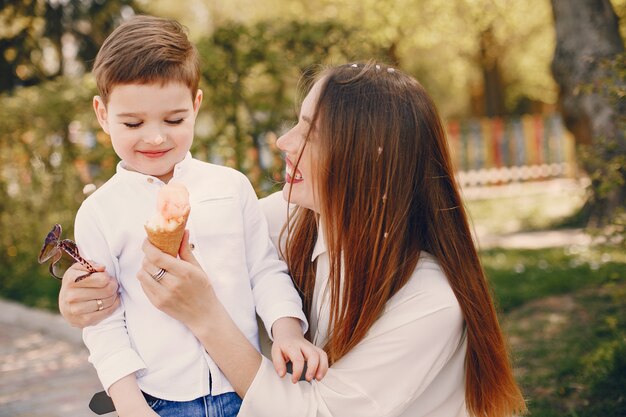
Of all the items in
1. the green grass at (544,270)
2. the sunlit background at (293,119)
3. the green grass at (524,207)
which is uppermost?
the sunlit background at (293,119)

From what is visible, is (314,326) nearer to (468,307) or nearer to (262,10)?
(468,307)

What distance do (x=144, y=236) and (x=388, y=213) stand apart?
740mm

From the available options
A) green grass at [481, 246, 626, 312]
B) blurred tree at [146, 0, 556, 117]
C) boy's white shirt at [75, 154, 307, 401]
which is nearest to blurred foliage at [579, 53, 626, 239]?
green grass at [481, 246, 626, 312]

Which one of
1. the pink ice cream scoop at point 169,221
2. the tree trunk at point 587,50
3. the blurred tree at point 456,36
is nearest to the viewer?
the pink ice cream scoop at point 169,221

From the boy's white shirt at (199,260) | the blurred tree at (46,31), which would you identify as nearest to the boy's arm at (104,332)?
the boy's white shirt at (199,260)

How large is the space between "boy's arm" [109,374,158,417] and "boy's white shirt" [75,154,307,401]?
0.03 meters

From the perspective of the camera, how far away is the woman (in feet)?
7.33

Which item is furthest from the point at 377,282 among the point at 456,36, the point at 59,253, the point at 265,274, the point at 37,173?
the point at 456,36

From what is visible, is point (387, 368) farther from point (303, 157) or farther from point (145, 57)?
point (145, 57)

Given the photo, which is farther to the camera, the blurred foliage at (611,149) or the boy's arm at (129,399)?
Result: the blurred foliage at (611,149)

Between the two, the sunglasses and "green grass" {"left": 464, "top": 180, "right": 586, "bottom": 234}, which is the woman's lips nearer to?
the sunglasses

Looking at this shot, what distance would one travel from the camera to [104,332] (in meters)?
2.32

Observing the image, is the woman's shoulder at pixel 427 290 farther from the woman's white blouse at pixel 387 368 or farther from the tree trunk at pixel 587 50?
the tree trunk at pixel 587 50

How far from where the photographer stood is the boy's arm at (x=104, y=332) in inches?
88.4
